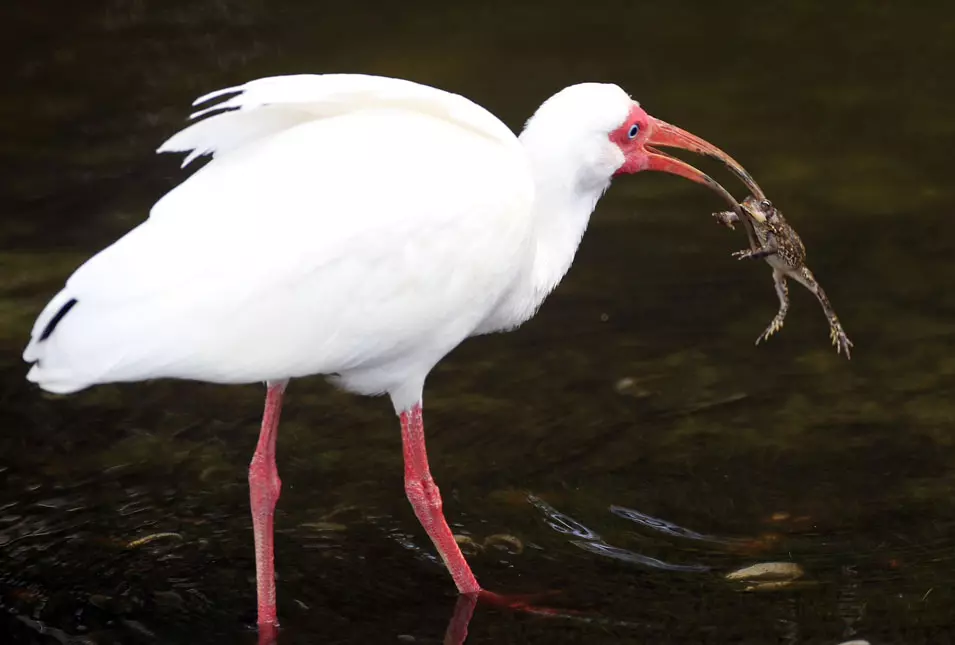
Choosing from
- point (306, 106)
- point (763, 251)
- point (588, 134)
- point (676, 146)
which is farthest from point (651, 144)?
point (306, 106)

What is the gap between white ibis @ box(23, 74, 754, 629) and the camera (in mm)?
4184

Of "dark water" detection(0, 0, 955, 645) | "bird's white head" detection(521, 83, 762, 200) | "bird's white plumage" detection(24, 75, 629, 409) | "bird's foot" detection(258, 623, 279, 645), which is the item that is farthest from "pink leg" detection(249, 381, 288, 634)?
"bird's white head" detection(521, 83, 762, 200)

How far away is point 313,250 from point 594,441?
1815 mm

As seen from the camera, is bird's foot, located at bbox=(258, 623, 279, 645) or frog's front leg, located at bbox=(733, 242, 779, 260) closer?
bird's foot, located at bbox=(258, 623, 279, 645)

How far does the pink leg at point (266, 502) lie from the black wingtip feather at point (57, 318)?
726 millimetres

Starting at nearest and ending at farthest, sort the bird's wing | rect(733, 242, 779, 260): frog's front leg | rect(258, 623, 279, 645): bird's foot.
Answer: the bird's wing → rect(258, 623, 279, 645): bird's foot → rect(733, 242, 779, 260): frog's front leg

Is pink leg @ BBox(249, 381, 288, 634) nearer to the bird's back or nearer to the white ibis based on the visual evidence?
the white ibis

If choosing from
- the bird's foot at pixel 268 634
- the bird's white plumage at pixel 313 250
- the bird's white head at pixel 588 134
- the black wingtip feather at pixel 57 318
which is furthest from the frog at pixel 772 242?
the black wingtip feather at pixel 57 318

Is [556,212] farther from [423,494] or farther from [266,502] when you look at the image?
[266,502]

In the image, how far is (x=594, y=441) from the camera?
225 inches

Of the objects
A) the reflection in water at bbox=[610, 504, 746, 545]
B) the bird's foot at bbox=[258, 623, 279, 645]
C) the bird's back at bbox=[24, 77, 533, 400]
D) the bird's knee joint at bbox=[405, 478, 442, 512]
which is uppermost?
the bird's back at bbox=[24, 77, 533, 400]

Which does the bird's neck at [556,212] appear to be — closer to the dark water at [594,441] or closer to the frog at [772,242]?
the frog at [772,242]

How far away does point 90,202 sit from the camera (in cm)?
Answer: 777

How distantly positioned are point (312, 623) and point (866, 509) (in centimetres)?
184
